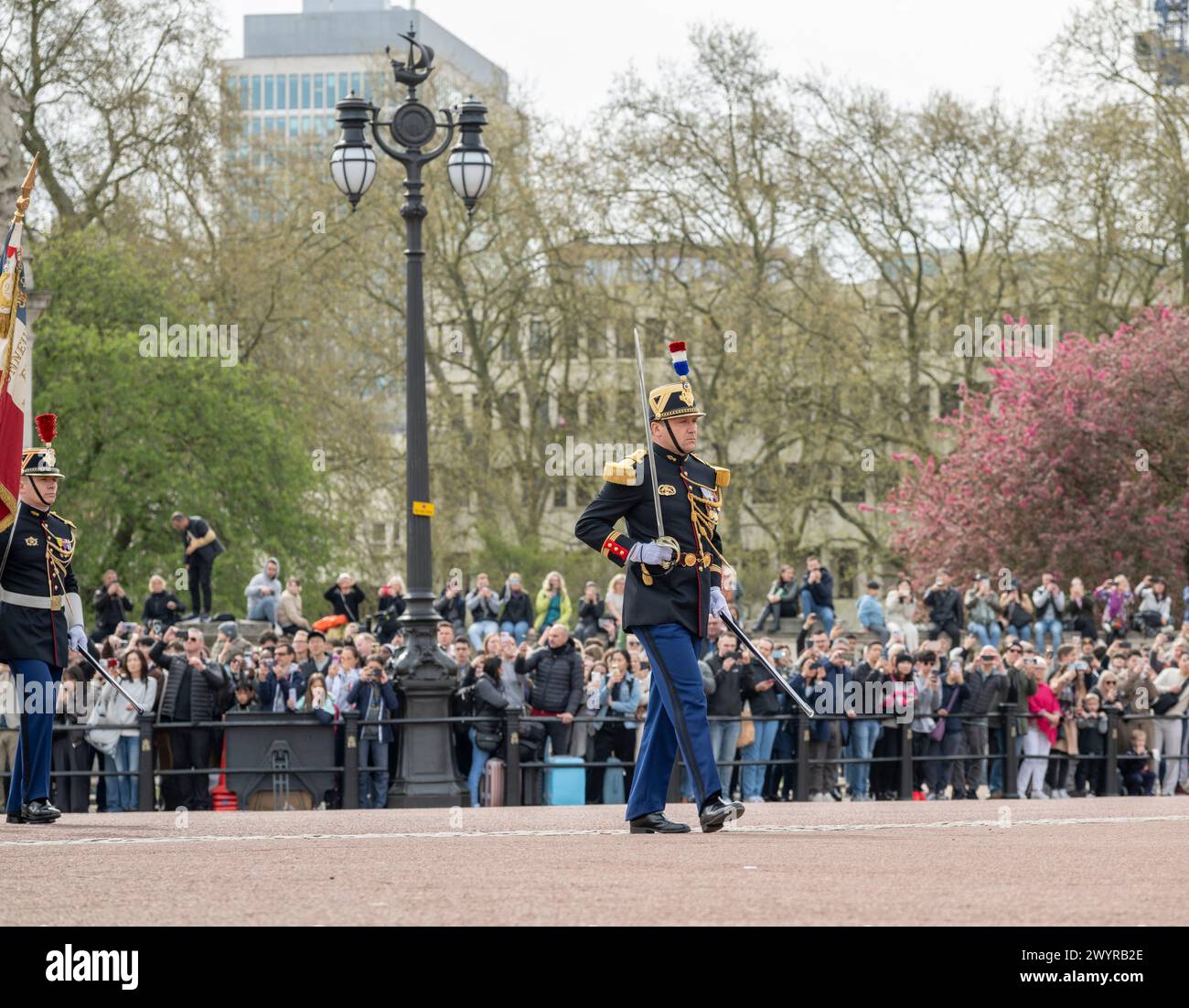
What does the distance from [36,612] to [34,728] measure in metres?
0.66

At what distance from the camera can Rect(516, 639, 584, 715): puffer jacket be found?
67.6ft

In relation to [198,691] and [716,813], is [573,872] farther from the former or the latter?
[198,691]

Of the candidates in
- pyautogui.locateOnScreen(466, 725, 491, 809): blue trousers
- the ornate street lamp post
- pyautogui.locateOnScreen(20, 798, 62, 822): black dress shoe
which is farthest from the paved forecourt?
pyautogui.locateOnScreen(466, 725, 491, 809): blue trousers

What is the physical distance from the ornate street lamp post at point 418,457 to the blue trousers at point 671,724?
769cm

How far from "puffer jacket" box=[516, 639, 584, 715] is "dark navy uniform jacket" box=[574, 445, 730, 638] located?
31.7 feet

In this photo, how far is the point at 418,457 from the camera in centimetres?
1925

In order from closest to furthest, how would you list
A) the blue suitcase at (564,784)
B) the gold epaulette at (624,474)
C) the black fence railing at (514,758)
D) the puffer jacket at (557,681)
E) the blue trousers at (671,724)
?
the blue trousers at (671,724)
the gold epaulette at (624,474)
the black fence railing at (514,758)
the blue suitcase at (564,784)
the puffer jacket at (557,681)

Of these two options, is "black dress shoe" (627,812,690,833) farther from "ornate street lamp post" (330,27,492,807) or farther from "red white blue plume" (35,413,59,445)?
"ornate street lamp post" (330,27,492,807)

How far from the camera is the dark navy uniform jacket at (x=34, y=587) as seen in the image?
1209 centimetres

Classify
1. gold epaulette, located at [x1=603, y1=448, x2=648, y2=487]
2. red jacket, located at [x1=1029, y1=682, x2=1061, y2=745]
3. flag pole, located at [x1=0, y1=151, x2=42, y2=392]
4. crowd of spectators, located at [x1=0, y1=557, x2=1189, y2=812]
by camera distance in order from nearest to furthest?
gold epaulette, located at [x1=603, y1=448, x2=648, y2=487]
flag pole, located at [x1=0, y1=151, x2=42, y2=392]
crowd of spectators, located at [x1=0, y1=557, x2=1189, y2=812]
red jacket, located at [x1=1029, y1=682, x2=1061, y2=745]

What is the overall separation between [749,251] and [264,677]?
32240 mm

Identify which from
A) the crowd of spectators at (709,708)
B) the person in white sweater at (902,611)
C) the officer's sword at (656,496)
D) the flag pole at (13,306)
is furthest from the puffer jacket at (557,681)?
the person in white sweater at (902,611)

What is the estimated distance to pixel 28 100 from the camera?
41.9 meters

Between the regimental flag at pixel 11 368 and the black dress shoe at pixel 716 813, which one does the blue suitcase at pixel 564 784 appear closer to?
the regimental flag at pixel 11 368
